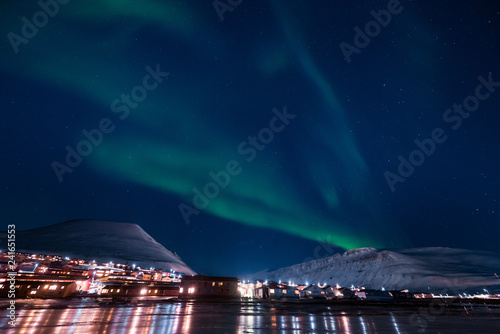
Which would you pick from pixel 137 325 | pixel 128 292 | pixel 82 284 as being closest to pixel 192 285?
pixel 128 292

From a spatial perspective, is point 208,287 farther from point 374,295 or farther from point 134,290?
point 374,295

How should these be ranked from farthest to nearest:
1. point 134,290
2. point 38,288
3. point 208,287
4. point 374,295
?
point 374,295, point 208,287, point 134,290, point 38,288

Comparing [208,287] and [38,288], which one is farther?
[208,287]

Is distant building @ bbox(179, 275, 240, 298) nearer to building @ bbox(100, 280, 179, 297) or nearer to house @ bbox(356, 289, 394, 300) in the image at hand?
building @ bbox(100, 280, 179, 297)

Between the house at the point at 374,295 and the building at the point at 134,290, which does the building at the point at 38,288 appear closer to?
the building at the point at 134,290

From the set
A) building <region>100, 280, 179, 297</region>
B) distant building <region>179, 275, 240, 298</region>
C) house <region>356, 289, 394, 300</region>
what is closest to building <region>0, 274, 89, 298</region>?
building <region>100, 280, 179, 297</region>

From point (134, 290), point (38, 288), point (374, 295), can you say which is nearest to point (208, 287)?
point (134, 290)

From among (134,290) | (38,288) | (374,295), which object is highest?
(374,295)

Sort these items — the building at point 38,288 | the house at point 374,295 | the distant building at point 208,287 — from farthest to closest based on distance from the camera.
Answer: the house at point 374,295
the distant building at point 208,287
the building at point 38,288

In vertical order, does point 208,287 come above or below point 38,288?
above

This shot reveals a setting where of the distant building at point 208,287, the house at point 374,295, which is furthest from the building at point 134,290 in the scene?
the house at point 374,295
